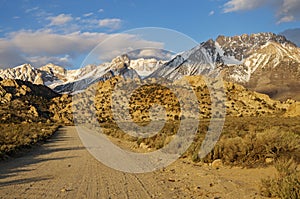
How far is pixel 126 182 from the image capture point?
11.3 metres

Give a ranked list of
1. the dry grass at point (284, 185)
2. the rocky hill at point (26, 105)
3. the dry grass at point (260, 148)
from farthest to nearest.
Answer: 1. the rocky hill at point (26, 105)
2. the dry grass at point (260, 148)
3. the dry grass at point (284, 185)

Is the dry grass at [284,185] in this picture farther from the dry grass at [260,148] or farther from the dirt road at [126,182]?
the dry grass at [260,148]

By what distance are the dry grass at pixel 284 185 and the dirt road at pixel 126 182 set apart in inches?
12.9

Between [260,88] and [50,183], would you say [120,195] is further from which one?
[260,88]

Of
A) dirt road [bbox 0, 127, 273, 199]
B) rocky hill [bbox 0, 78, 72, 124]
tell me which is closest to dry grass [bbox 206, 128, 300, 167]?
dirt road [bbox 0, 127, 273, 199]

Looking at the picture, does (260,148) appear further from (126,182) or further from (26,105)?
(26,105)

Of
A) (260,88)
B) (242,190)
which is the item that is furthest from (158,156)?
(260,88)

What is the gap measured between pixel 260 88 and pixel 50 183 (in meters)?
190


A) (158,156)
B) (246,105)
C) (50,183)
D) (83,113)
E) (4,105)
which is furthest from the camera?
(4,105)

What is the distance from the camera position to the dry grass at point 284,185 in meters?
7.86

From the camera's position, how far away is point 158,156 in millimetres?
17672

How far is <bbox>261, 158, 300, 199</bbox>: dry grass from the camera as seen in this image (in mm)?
7859

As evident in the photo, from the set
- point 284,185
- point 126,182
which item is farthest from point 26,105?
point 284,185

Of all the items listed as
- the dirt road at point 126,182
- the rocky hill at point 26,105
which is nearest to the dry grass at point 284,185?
the dirt road at point 126,182
